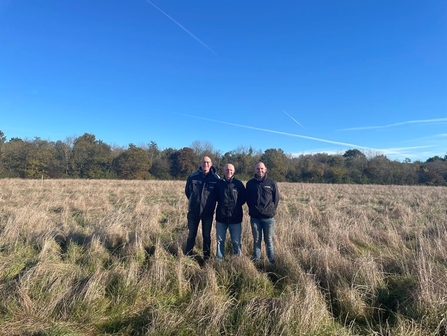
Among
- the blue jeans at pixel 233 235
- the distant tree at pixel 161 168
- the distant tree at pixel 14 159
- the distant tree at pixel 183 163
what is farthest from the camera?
the distant tree at pixel 183 163

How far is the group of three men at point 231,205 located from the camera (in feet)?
16.4

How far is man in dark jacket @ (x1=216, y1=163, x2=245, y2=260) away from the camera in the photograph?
5008 mm

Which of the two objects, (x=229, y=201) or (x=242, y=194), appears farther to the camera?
(x=242, y=194)

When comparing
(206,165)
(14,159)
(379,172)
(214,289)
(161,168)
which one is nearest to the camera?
(214,289)

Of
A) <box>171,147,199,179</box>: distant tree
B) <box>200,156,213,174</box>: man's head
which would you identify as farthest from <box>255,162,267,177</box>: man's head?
<box>171,147,199,179</box>: distant tree

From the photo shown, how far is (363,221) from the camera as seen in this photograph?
7.49m

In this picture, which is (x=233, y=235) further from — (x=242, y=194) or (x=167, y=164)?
(x=167, y=164)

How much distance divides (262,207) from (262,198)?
0.17 meters

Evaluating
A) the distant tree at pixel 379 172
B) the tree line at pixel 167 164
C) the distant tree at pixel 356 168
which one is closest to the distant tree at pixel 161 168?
the tree line at pixel 167 164

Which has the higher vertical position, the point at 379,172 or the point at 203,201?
the point at 379,172

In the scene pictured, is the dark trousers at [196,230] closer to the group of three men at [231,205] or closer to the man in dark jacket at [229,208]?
the group of three men at [231,205]

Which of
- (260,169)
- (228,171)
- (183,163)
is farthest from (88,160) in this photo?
(260,169)

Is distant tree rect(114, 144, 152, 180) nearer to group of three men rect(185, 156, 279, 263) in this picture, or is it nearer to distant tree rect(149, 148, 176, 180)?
distant tree rect(149, 148, 176, 180)

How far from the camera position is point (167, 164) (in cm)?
4881
